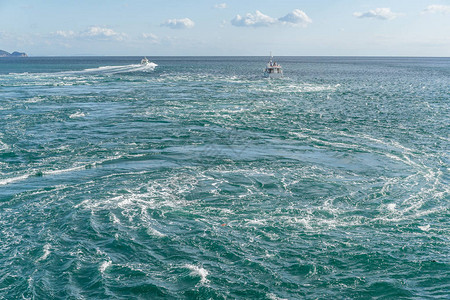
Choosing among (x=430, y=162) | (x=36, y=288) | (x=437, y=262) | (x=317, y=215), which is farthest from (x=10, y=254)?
(x=430, y=162)

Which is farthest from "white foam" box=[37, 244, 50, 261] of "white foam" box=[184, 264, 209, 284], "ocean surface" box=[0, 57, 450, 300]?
"white foam" box=[184, 264, 209, 284]

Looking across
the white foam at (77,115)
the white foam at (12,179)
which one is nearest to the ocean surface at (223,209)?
the white foam at (12,179)

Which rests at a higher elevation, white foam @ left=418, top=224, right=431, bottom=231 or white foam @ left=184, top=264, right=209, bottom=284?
white foam @ left=418, top=224, right=431, bottom=231

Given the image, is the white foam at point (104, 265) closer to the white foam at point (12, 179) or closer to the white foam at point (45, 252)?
the white foam at point (45, 252)

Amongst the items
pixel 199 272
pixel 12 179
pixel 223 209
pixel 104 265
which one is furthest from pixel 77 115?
pixel 199 272

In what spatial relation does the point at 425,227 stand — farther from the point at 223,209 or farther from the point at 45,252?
the point at 45,252

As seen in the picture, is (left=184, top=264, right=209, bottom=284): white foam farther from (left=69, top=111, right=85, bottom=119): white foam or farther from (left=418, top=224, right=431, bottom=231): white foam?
(left=69, top=111, right=85, bottom=119): white foam
